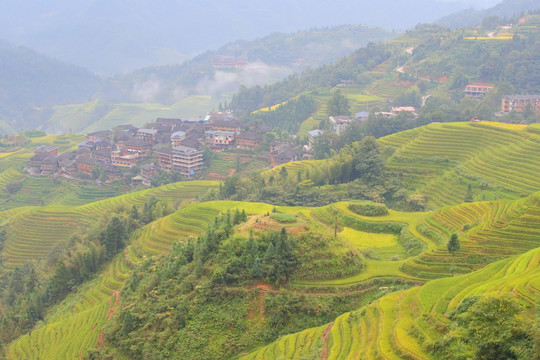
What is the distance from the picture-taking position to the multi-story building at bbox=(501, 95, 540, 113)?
50375mm

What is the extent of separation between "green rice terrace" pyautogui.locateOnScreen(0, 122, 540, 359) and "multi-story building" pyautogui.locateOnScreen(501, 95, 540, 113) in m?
15.0

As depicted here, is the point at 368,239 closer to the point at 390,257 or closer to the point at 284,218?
the point at 390,257

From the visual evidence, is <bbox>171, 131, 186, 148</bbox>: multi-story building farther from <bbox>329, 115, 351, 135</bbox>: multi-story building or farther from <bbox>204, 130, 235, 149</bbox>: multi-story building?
<bbox>329, 115, 351, 135</bbox>: multi-story building

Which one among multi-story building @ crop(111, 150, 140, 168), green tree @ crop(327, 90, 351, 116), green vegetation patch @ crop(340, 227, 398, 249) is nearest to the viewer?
green vegetation patch @ crop(340, 227, 398, 249)

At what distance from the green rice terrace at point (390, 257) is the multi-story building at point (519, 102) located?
49.2 ft

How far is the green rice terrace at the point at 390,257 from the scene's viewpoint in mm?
13328

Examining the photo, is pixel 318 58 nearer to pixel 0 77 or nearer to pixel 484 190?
pixel 0 77

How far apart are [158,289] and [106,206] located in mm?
24660

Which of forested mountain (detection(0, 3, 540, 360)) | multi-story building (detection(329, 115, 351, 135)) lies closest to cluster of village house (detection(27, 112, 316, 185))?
forested mountain (detection(0, 3, 540, 360))

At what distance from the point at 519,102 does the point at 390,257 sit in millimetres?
37495

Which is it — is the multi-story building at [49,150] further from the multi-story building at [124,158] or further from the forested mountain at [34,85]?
the forested mountain at [34,85]

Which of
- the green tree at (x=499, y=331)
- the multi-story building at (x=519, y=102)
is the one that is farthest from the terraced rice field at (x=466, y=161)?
the green tree at (x=499, y=331)

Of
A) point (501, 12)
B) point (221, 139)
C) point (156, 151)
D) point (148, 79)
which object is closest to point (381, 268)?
point (221, 139)

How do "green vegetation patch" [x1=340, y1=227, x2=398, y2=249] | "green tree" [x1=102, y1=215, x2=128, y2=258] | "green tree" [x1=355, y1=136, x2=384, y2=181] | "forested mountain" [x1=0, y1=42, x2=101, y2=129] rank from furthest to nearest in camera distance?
1. "forested mountain" [x1=0, y1=42, x2=101, y2=129]
2. "green tree" [x1=355, y1=136, x2=384, y2=181]
3. "green tree" [x1=102, y1=215, x2=128, y2=258]
4. "green vegetation patch" [x1=340, y1=227, x2=398, y2=249]
